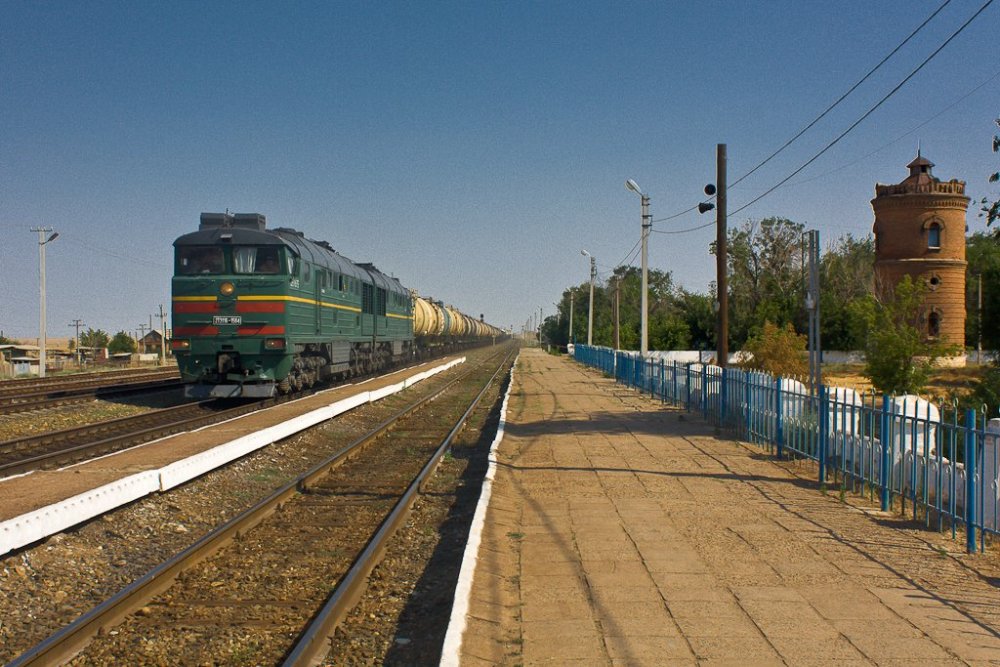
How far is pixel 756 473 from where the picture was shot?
10828mm

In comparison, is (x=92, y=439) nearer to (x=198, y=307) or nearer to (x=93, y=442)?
(x=93, y=442)

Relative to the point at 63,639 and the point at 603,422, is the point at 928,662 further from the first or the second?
the point at 603,422

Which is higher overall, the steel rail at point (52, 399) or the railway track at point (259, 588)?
the steel rail at point (52, 399)

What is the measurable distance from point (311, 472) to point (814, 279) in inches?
374

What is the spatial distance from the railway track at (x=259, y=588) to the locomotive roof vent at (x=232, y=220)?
9847 millimetres

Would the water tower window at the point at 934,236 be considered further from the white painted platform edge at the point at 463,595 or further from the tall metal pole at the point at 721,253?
the white painted platform edge at the point at 463,595

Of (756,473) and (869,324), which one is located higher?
(869,324)

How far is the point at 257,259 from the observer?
59.1 ft

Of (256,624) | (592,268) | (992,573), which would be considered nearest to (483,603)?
(256,624)

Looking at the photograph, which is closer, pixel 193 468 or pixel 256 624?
pixel 256 624

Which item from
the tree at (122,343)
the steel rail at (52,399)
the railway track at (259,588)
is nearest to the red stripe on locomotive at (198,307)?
the steel rail at (52,399)

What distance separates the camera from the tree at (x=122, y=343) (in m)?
106

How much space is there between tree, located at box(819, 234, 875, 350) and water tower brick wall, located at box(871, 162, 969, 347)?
109 inches

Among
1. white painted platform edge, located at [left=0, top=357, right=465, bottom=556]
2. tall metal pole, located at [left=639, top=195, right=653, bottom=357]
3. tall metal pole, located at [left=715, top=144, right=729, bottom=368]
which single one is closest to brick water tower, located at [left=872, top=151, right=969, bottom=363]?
tall metal pole, located at [left=639, top=195, right=653, bottom=357]
